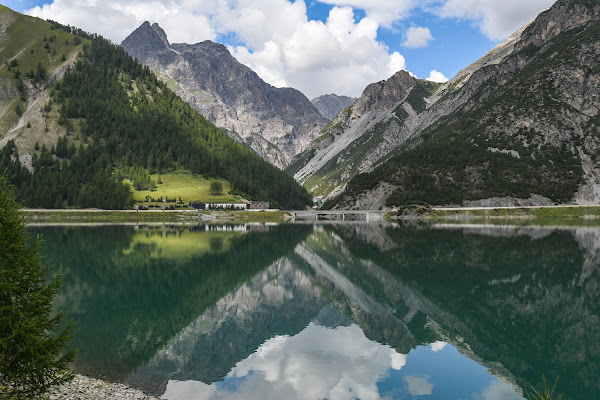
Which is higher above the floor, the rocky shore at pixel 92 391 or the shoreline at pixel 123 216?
the rocky shore at pixel 92 391

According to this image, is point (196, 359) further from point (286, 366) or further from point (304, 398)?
point (304, 398)

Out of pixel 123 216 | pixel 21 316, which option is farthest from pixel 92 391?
pixel 123 216

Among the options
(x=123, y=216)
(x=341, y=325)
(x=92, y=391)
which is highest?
(x=92, y=391)

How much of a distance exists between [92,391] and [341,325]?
20820 millimetres

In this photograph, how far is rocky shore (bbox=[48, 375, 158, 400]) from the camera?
1816cm

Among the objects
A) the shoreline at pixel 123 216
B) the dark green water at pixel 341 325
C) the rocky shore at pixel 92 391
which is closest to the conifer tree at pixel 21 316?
the rocky shore at pixel 92 391

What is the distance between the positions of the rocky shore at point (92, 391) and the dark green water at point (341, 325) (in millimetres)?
1445

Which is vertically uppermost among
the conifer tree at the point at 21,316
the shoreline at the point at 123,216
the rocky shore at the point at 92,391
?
the conifer tree at the point at 21,316

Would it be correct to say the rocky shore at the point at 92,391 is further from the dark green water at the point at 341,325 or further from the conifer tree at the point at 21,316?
the conifer tree at the point at 21,316

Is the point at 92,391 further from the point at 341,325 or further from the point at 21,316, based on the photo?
the point at 341,325

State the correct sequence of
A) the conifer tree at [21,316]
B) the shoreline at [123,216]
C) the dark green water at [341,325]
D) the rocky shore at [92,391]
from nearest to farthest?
1. the conifer tree at [21,316]
2. the rocky shore at [92,391]
3. the dark green water at [341,325]
4. the shoreline at [123,216]

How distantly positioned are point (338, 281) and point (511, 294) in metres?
20.1

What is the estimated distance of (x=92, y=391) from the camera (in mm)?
19969

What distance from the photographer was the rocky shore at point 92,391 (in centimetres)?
1816
